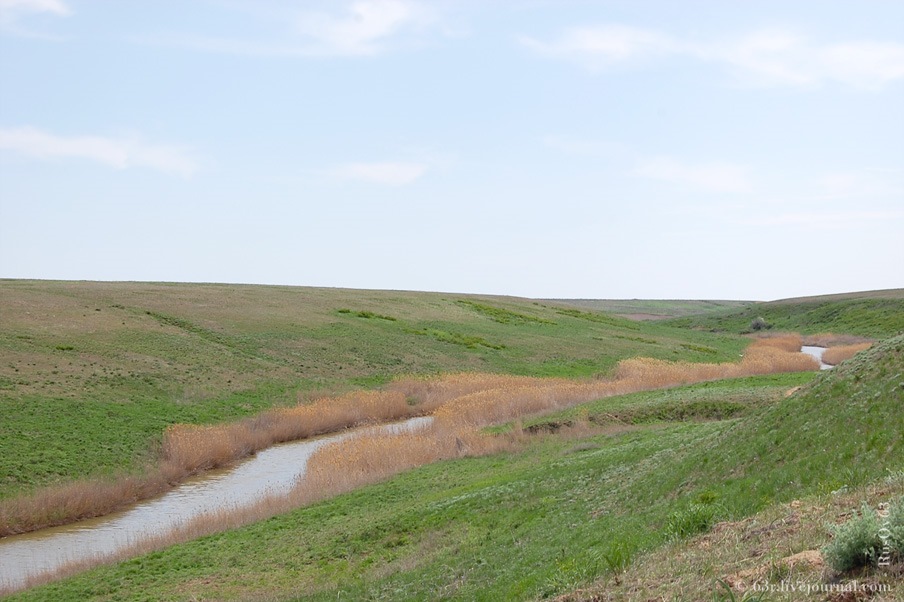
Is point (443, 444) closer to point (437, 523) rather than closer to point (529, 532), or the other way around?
point (437, 523)

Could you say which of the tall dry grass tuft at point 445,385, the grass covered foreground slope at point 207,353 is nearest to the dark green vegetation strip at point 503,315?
the grass covered foreground slope at point 207,353

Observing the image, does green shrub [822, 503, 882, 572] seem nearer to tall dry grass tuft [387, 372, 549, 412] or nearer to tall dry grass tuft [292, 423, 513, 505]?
tall dry grass tuft [292, 423, 513, 505]

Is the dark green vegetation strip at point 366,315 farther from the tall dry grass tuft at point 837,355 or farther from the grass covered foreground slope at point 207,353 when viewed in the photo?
the tall dry grass tuft at point 837,355

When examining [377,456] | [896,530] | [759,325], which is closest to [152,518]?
[377,456]

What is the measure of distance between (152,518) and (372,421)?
1831 centimetres

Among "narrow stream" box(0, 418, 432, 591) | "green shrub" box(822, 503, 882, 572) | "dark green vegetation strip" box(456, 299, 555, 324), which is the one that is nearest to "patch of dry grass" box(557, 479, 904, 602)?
"green shrub" box(822, 503, 882, 572)

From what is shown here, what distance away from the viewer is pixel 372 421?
147 ft

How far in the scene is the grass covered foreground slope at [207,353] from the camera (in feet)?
116

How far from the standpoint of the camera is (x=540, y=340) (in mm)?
76625

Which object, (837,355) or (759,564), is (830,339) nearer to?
(837,355)

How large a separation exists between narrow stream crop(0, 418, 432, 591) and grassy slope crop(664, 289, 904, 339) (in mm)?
76242

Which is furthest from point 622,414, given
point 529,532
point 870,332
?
point 870,332

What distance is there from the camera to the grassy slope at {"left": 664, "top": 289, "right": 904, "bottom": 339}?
9938 centimetres

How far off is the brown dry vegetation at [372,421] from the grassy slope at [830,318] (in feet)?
157
